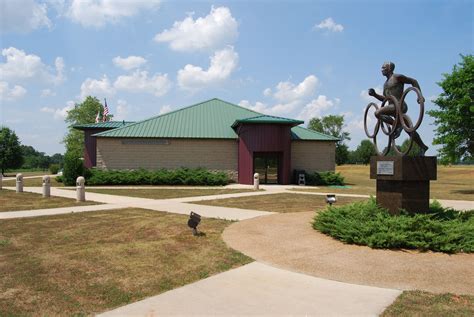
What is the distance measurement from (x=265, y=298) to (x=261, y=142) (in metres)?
22.6

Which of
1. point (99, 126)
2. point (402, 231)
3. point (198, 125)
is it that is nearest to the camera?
point (402, 231)

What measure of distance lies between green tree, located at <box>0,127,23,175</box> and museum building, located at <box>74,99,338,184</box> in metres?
26.2

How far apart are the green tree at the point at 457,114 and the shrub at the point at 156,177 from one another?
48.3 feet

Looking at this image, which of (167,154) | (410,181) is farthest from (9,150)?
(410,181)

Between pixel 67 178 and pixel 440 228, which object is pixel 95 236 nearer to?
pixel 440 228

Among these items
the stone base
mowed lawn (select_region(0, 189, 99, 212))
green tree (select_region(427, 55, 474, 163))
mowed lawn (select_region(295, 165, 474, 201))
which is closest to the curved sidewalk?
the stone base

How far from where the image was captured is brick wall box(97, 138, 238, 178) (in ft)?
89.3

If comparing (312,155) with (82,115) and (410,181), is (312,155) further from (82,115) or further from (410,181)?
(82,115)

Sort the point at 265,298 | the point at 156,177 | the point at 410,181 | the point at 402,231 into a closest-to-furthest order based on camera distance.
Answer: the point at 265,298, the point at 402,231, the point at 410,181, the point at 156,177

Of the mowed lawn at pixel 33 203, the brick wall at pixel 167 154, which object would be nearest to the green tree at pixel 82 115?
the brick wall at pixel 167 154

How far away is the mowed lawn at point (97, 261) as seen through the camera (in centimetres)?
468

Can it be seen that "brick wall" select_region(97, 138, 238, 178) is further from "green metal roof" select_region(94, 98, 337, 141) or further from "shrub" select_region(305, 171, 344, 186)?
"shrub" select_region(305, 171, 344, 186)

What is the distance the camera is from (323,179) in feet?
94.5

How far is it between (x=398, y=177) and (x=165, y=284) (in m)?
5.74
